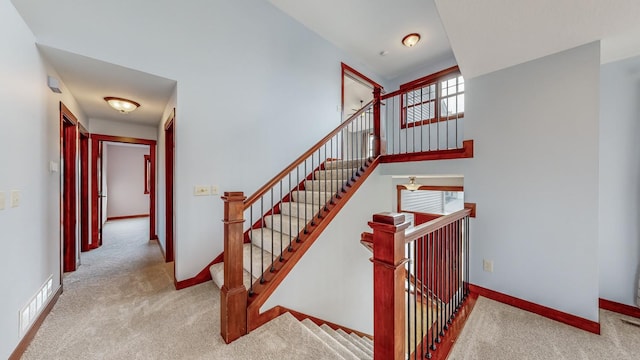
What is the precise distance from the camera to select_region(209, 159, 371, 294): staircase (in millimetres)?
2238

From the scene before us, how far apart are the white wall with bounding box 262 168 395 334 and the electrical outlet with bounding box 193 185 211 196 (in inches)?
53.9

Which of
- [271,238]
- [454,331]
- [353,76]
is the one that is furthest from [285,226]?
[353,76]

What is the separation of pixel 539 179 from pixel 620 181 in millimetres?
766

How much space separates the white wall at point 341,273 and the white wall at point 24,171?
166 centimetres

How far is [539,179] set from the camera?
2.18m

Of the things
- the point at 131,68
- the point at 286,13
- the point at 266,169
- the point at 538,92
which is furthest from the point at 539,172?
the point at 131,68

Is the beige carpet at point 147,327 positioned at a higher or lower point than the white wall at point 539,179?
lower

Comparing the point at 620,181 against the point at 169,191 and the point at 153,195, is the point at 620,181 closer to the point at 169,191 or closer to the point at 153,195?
the point at 169,191

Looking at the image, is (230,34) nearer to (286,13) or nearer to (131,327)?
(286,13)

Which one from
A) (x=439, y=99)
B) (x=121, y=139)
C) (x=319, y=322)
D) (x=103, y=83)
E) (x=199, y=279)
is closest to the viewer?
(x=319, y=322)

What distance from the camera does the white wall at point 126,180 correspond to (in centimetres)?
704

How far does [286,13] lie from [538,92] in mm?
3293

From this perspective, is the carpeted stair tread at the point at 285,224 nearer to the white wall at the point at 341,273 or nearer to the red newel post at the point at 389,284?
the white wall at the point at 341,273

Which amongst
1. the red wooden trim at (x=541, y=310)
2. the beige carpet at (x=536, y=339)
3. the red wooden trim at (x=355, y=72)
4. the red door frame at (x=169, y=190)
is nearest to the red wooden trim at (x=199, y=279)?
the red door frame at (x=169, y=190)
